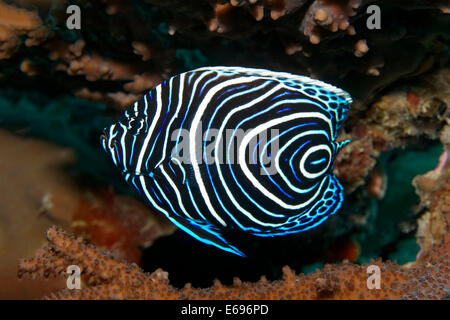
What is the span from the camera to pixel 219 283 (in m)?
1.90

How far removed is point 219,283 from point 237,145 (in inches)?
29.8

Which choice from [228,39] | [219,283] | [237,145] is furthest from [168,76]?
[219,283]

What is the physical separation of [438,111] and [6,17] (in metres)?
3.11

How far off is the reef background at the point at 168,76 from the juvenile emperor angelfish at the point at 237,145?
416 millimetres

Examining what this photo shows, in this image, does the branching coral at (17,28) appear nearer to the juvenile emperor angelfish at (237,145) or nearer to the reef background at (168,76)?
the reef background at (168,76)

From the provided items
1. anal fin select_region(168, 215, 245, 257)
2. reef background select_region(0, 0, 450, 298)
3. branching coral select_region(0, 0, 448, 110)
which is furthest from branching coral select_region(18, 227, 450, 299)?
branching coral select_region(0, 0, 448, 110)

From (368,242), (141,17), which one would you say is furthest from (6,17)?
(368,242)

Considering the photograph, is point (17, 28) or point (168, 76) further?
point (168, 76)

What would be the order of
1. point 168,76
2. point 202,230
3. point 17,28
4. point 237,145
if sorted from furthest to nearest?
point 168,76 → point 17,28 → point 202,230 → point 237,145

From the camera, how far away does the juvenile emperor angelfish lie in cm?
167

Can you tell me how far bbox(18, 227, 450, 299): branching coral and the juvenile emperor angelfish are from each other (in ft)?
0.98

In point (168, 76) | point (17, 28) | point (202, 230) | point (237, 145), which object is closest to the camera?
point (237, 145)

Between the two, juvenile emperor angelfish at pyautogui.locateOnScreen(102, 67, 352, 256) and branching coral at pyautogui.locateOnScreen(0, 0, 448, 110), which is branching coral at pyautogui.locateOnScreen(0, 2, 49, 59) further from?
juvenile emperor angelfish at pyautogui.locateOnScreen(102, 67, 352, 256)

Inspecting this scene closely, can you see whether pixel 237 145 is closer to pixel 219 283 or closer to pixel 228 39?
pixel 219 283
